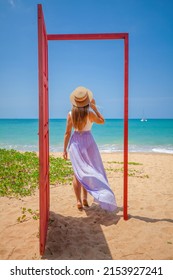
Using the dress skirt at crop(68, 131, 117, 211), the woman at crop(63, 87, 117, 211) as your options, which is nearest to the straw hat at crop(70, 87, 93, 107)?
the woman at crop(63, 87, 117, 211)

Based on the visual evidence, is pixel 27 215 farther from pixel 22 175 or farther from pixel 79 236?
pixel 22 175

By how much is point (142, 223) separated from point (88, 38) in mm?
2832

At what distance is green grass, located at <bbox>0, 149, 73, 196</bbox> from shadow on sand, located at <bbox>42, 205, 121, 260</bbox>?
65.1 inches

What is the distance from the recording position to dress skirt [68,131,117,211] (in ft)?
12.3

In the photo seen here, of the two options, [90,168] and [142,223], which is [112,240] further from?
[90,168]

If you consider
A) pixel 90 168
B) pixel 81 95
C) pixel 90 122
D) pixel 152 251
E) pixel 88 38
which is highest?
pixel 88 38

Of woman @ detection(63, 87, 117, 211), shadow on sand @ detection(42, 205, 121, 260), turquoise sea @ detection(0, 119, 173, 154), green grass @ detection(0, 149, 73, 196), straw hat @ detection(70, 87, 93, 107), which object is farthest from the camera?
turquoise sea @ detection(0, 119, 173, 154)

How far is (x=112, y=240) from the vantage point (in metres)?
3.49

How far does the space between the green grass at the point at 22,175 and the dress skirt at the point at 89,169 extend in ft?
Result: 6.21

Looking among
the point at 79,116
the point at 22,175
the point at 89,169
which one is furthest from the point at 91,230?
the point at 22,175

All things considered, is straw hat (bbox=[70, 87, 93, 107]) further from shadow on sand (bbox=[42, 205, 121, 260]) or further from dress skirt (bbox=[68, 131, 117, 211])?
shadow on sand (bbox=[42, 205, 121, 260])

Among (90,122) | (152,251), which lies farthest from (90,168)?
(152,251)

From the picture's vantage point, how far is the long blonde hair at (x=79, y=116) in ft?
13.4
